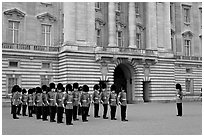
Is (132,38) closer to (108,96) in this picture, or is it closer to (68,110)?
(108,96)

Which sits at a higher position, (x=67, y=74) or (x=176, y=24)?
(x=176, y=24)

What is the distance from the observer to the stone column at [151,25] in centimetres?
3603

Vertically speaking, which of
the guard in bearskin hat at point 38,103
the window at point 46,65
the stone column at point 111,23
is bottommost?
the guard in bearskin hat at point 38,103

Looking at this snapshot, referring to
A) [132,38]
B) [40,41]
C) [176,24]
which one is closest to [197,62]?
[176,24]

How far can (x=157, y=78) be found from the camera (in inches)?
1393

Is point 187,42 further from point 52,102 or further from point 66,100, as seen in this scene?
point 66,100

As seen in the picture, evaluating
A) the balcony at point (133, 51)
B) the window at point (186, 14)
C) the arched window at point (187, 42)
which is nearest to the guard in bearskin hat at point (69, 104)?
the balcony at point (133, 51)

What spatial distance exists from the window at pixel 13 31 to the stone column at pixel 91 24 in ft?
22.0

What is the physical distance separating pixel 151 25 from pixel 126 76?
6334mm

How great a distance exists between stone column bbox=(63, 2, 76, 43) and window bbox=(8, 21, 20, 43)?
4504 millimetres

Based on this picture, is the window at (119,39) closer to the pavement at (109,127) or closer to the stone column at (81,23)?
the stone column at (81,23)

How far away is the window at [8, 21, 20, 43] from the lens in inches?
1219

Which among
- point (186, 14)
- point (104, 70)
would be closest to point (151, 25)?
point (186, 14)

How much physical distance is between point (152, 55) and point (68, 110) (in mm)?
22027
